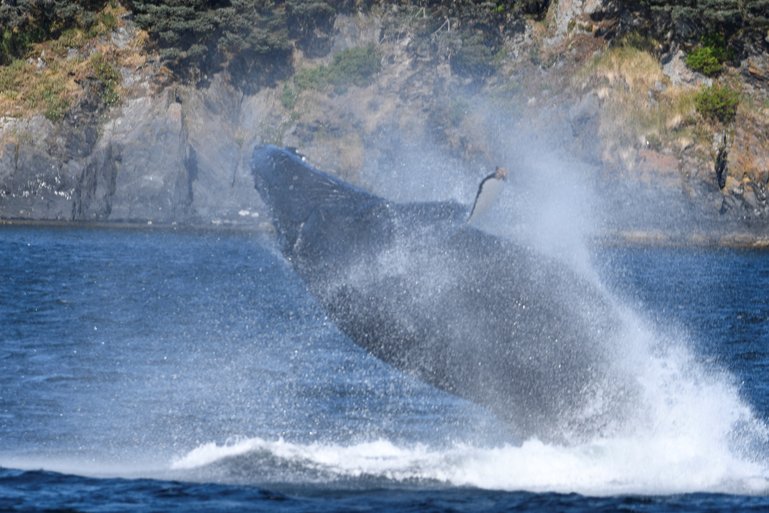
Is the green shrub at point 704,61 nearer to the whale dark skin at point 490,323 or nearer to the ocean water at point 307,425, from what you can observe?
the ocean water at point 307,425

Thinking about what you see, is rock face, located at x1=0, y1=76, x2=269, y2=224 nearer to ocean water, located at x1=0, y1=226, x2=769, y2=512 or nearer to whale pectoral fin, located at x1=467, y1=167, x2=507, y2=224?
ocean water, located at x1=0, y1=226, x2=769, y2=512

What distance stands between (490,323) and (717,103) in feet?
195

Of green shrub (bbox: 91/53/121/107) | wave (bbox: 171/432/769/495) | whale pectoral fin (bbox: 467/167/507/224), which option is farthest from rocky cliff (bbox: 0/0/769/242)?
whale pectoral fin (bbox: 467/167/507/224)

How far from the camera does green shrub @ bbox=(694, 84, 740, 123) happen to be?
234ft

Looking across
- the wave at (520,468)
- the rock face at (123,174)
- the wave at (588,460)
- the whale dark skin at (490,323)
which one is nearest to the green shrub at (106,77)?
the rock face at (123,174)

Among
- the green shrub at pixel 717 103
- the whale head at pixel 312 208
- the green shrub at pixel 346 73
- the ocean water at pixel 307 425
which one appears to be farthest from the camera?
the green shrub at pixel 346 73

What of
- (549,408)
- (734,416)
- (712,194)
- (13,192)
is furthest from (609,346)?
(13,192)

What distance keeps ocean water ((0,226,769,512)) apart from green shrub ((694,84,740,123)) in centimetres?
3723

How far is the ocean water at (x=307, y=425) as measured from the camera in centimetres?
1455

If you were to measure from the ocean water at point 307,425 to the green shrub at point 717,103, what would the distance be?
37233 millimetres

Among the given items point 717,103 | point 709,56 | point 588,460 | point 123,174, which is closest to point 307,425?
point 588,460

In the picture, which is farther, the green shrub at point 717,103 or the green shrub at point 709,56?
the green shrub at point 709,56

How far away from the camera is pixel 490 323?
49.2 ft

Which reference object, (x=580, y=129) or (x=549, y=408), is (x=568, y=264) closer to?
(x=549, y=408)
